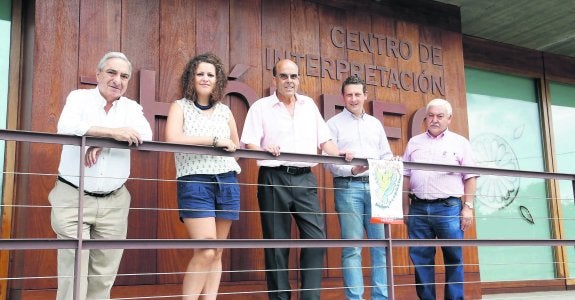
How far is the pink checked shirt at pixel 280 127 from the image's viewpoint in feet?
12.6

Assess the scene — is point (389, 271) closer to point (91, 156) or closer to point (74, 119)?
point (91, 156)

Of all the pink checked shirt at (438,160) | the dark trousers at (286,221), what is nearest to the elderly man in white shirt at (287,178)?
the dark trousers at (286,221)

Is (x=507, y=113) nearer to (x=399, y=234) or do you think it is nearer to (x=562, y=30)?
(x=562, y=30)

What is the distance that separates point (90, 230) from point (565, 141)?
18.5 ft

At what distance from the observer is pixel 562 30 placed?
6391 millimetres

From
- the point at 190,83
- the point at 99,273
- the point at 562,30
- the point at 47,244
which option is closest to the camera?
the point at 47,244

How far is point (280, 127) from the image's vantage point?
3.87 meters

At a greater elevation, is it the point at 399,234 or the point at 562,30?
the point at 562,30

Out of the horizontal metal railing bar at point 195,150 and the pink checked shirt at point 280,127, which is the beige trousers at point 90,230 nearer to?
the horizontal metal railing bar at point 195,150

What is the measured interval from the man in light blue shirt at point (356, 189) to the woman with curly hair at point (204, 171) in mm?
844

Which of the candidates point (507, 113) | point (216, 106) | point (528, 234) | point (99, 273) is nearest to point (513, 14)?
point (507, 113)

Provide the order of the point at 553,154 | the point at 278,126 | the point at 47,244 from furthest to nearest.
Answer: the point at 553,154
the point at 278,126
the point at 47,244

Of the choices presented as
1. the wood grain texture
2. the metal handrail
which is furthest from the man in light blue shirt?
the metal handrail

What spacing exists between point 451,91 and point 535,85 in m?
1.76
